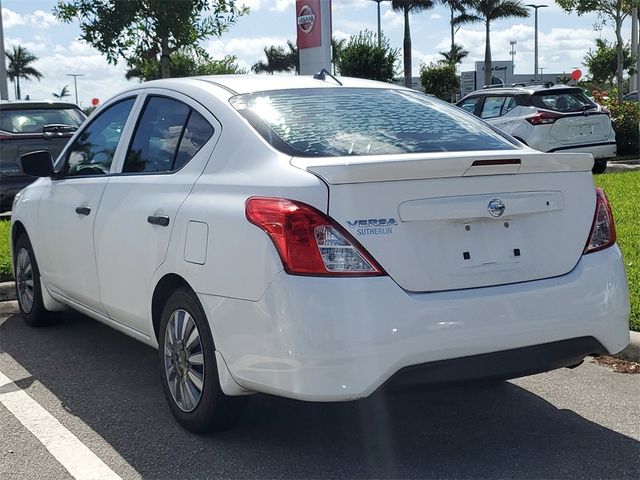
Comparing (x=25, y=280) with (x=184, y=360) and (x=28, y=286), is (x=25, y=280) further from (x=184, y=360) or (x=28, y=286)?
(x=184, y=360)

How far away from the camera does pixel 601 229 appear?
3.64 meters

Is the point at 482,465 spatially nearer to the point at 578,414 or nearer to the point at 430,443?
the point at 430,443

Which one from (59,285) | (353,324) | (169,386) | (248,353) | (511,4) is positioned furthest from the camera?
(511,4)

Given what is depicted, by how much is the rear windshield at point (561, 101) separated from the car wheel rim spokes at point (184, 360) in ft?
37.1

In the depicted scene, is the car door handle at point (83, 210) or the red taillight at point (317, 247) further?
the car door handle at point (83, 210)

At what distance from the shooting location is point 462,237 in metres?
3.26

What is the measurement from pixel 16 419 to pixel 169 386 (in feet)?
2.69

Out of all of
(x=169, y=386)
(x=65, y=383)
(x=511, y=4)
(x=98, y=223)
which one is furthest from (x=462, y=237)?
(x=511, y=4)

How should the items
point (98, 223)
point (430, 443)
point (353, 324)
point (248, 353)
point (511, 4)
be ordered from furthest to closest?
point (511, 4)
point (98, 223)
point (430, 443)
point (248, 353)
point (353, 324)

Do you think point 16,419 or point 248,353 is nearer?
point 248,353

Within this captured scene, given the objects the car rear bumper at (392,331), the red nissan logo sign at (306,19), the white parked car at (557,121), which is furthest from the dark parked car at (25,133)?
the car rear bumper at (392,331)

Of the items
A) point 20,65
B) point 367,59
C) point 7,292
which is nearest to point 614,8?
point 367,59

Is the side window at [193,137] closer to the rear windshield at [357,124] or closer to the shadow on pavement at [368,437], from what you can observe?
the rear windshield at [357,124]

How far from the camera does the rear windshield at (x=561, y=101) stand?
1395cm
